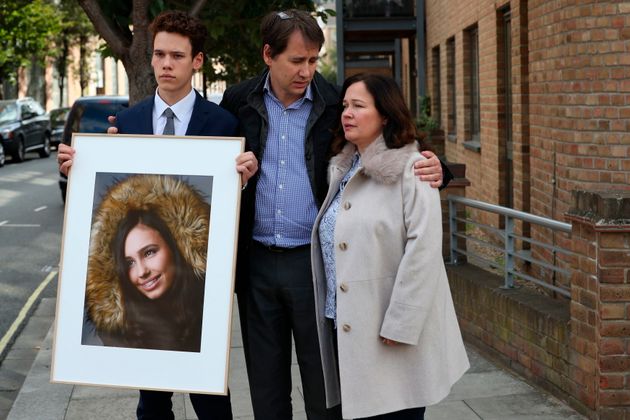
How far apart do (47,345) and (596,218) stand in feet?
14.8

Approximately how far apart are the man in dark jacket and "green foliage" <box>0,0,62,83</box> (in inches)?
1330

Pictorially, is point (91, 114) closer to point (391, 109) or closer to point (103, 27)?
point (103, 27)

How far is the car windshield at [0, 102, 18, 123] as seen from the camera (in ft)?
105

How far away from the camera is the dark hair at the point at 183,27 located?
4.14 metres

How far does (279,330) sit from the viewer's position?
430 cm

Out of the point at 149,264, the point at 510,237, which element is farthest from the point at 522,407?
the point at 149,264

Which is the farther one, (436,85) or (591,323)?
(436,85)

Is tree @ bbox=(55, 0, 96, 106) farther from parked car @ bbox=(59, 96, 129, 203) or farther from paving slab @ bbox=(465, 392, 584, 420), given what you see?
paving slab @ bbox=(465, 392, 584, 420)

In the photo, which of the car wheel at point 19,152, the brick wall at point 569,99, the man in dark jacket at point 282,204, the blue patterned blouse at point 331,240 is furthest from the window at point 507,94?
the car wheel at point 19,152

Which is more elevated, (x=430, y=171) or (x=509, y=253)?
(x=430, y=171)

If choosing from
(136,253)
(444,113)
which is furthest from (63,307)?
(444,113)

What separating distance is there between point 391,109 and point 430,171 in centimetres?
27

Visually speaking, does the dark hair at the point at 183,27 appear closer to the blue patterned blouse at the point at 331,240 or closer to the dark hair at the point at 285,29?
the dark hair at the point at 285,29

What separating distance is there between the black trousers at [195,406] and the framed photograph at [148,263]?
1.29ft
